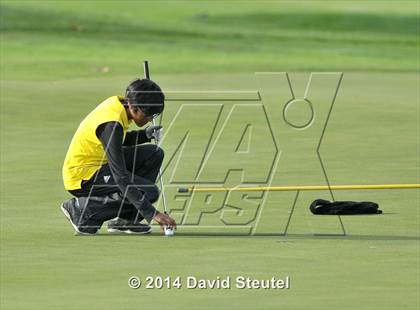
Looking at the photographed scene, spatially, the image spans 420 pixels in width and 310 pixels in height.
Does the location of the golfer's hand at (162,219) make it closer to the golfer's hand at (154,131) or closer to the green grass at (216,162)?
the green grass at (216,162)

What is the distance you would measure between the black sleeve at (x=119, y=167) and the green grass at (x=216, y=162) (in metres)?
0.28

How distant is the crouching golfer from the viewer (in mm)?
10305

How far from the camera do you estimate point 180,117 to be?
18.5m

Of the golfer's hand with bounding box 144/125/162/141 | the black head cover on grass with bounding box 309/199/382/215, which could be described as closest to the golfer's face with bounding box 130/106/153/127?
the golfer's hand with bounding box 144/125/162/141

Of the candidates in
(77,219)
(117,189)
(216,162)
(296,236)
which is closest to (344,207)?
(296,236)

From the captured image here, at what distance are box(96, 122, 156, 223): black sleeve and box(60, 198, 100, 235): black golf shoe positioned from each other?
602mm

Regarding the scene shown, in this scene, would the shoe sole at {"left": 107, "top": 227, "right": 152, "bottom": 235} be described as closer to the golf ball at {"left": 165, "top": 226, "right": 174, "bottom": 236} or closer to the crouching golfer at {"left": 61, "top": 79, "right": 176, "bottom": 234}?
the crouching golfer at {"left": 61, "top": 79, "right": 176, "bottom": 234}

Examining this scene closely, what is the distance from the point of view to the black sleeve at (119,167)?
10.3 m

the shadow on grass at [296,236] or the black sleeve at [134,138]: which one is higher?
the black sleeve at [134,138]

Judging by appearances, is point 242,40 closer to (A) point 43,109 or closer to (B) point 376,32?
(B) point 376,32

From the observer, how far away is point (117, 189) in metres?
10.7

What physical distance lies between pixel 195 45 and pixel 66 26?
15.1 ft

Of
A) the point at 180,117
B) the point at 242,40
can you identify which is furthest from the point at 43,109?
the point at 242,40

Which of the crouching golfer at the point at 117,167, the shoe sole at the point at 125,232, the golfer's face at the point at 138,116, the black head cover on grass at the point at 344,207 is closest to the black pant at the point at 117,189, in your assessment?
the crouching golfer at the point at 117,167
